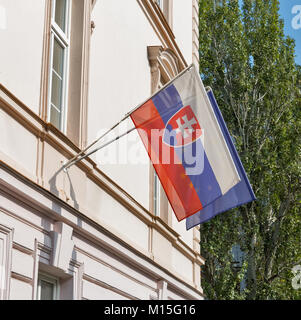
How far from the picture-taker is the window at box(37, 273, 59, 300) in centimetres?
702

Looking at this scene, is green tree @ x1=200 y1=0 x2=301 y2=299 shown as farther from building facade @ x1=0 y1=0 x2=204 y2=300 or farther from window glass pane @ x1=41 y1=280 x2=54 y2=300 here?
window glass pane @ x1=41 y1=280 x2=54 y2=300

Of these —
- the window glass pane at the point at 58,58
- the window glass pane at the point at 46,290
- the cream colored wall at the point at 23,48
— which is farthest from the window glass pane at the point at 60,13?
the window glass pane at the point at 46,290

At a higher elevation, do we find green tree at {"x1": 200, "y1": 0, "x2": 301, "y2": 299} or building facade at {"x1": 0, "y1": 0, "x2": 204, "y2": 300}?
green tree at {"x1": 200, "y1": 0, "x2": 301, "y2": 299}

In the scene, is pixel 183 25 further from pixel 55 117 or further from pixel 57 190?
pixel 57 190

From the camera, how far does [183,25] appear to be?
14531 millimetres

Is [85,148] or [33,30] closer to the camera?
[33,30]

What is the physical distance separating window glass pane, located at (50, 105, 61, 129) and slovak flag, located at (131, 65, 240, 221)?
845mm

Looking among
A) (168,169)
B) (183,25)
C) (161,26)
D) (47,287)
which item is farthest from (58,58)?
(183,25)

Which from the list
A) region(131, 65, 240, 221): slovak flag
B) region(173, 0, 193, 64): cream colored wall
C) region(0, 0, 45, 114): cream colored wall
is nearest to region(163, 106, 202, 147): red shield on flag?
region(131, 65, 240, 221): slovak flag

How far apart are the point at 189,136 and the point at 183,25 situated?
23.9 feet
